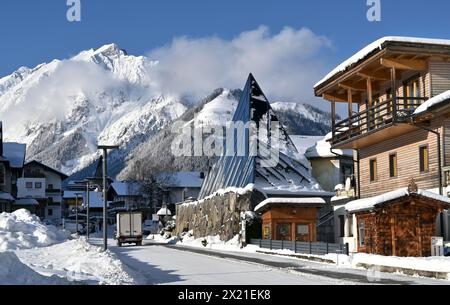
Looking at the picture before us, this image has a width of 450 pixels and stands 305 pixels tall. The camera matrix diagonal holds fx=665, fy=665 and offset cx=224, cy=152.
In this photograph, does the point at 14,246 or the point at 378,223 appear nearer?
the point at 378,223

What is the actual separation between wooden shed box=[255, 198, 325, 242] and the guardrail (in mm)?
1217

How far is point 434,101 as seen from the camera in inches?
1142

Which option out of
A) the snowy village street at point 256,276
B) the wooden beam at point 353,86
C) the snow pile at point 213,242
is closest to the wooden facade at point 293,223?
the snow pile at point 213,242

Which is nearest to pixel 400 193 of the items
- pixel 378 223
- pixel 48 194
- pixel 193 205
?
Result: pixel 378 223

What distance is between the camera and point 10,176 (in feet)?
277

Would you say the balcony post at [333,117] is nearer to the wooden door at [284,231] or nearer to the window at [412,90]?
the window at [412,90]

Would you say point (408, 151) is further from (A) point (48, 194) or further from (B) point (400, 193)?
(A) point (48, 194)

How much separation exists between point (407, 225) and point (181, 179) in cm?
10605

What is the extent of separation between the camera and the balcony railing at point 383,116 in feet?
102

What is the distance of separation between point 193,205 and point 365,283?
4958cm

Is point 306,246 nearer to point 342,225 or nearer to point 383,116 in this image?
point 383,116

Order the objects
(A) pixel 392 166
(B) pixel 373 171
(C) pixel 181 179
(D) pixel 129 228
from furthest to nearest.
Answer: (C) pixel 181 179 < (D) pixel 129 228 < (B) pixel 373 171 < (A) pixel 392 166

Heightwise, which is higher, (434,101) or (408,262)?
(434,101)

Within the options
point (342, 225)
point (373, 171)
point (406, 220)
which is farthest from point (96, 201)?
point (406, 220)
